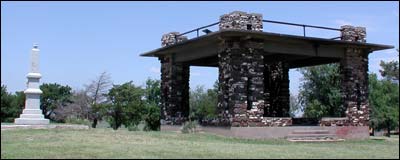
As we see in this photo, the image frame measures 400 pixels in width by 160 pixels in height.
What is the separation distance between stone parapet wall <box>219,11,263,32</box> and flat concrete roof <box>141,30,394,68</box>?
0.38 m

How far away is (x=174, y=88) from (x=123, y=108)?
17440 mm

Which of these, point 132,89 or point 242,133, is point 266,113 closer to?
point 242,133

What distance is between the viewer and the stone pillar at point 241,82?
19.7 m

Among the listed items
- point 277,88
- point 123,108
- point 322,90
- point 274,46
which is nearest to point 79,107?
point 123,108

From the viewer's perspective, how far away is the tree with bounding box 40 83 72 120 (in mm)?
55963

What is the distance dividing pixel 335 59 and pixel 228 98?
640cm

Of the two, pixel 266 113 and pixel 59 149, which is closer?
pixel 59 149

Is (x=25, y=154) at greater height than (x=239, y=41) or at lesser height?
lesser

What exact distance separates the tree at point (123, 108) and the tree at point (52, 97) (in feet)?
42.2

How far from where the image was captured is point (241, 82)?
1978cm

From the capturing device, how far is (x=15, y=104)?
50875mm

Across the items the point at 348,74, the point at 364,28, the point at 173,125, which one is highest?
the point at 364,28

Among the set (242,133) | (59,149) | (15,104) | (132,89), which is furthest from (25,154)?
(15,104)

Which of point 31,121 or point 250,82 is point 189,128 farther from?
point 31,121
